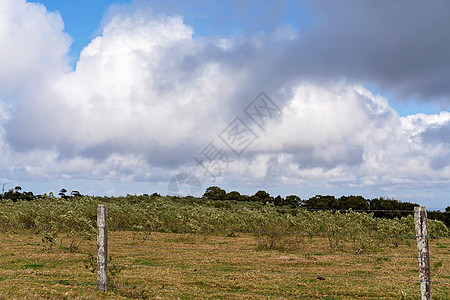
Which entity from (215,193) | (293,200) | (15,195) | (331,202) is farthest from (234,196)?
(15,195)

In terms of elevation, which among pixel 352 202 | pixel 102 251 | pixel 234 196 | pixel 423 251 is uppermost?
pixel 234 196

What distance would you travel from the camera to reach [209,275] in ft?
39.0

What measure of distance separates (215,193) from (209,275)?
4898 centimetres

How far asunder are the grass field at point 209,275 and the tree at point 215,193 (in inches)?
1626

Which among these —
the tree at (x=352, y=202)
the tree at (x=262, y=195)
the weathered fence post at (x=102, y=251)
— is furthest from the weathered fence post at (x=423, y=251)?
the tree at (x=262, y=195)

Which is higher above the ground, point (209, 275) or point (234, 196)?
point (234, 196)

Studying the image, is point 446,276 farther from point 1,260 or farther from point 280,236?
point 1,260

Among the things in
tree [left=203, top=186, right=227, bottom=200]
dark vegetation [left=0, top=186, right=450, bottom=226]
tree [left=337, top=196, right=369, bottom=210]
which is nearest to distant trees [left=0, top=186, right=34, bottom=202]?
dark vegetation [left=0, top=186, right=450, bottom=226]

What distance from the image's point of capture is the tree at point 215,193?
197ft

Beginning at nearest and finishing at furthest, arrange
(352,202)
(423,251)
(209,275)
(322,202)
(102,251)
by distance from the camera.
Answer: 1. (423,251)
2. (102,251)
3. (209,275)
4. (352,202)
5. (322,202)

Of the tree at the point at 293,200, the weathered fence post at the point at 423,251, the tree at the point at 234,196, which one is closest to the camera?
the weathered fence post at the point at 423,251

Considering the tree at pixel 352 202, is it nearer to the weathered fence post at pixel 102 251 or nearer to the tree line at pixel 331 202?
the tree line at pixel 331 202

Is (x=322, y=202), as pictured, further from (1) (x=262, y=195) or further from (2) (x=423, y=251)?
(2) (x=423, y=251)

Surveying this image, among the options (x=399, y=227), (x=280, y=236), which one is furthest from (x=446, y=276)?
(x=399, y=227)
